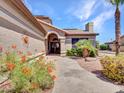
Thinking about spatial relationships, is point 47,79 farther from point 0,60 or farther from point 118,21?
point 118,21

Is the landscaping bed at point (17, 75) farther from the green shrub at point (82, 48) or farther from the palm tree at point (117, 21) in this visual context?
the green shrub at point (82, 48)

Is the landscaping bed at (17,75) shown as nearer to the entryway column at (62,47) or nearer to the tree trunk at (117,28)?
the tree trunk at (117,28)

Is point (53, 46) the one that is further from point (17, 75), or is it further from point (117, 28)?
point (17, 75)

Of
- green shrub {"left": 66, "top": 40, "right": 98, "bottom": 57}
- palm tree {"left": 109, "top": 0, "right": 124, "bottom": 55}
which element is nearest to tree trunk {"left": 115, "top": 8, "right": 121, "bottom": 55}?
palm tree {"left": 109, "top": 0, "right": 124, "bottom": 55}

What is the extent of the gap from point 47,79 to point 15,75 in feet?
8.59

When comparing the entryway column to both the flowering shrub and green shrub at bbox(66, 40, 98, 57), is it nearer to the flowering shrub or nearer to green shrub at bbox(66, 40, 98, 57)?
green shrub at bbox(66, 40, 98, 57)

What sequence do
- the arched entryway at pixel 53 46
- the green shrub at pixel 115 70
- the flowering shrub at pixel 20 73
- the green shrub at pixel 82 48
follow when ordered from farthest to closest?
the arched entryway at pixel 53 46, the green shrub at pixel 82 48, the green shrub at pixel 115 70, the flowering shrub at pixel 20 73

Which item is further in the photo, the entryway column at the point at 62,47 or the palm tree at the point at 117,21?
the entryway column at the point at 62,47

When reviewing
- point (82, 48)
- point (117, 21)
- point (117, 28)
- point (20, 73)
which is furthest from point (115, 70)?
point (82, 48)

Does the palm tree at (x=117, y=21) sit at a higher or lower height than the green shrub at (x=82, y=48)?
higher

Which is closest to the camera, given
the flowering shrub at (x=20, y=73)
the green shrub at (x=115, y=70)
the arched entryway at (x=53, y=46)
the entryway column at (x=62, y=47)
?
the flowering shrub at (x=20, y=73)

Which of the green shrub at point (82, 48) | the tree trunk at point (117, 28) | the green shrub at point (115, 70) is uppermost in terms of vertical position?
the tree trunk at point (117, 28)

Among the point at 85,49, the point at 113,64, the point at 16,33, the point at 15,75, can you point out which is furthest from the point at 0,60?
the point at 85,49

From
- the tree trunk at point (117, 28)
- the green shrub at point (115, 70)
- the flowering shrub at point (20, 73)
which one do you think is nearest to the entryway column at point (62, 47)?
the tree trunk at point (117, 28)
